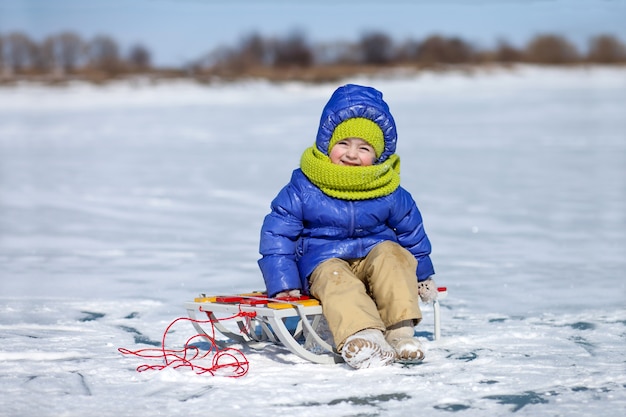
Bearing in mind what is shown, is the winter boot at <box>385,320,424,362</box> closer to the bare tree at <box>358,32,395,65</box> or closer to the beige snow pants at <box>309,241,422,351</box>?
the beige snow pants at <box>309,241,422,351</box>

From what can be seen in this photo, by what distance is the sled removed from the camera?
11.7 ft

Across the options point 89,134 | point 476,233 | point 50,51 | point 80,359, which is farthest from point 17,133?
point 50,51

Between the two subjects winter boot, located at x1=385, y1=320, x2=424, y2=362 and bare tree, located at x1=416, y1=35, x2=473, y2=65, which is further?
bare tree, located at x1=416, y1=35, x2=473, y2=65

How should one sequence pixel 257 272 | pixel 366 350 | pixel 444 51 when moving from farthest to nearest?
pixel 444 51
pixel 257 272
pixel 366 350

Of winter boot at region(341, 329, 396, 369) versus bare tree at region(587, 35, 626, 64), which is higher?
bare tree at region(587, 35, 626, 64)

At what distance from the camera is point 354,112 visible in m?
3.97

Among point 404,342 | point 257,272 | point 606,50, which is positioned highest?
point 606,50

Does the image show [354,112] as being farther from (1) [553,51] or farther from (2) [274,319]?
(1) [553,51]

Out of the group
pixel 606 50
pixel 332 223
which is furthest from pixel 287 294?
pixel 606 50

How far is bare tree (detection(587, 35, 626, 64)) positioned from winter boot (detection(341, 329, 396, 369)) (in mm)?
33229

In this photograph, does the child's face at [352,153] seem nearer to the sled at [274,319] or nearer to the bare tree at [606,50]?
the sled at [274,319]

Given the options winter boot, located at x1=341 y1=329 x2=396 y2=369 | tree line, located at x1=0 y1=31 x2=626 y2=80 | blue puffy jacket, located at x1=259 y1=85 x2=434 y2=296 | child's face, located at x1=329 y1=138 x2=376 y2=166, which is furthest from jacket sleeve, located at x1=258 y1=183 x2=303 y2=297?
tree line, located at x1=0 y1=31 x2=626 y2=80

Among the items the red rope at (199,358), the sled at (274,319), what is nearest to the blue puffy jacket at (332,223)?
the sled at (274,319)

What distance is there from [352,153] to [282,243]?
1.63 ft
